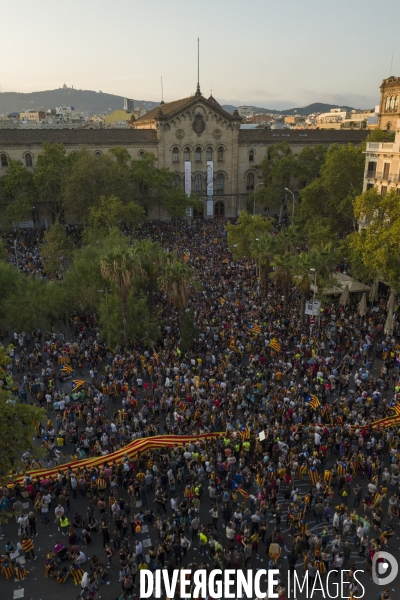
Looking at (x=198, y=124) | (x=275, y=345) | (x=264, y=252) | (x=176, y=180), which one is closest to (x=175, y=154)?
(x=176, y=180)

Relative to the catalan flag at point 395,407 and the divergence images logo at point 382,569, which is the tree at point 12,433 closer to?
the divergence images logo at point 382,569

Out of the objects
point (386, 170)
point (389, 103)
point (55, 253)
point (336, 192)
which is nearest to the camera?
point (386, 170)

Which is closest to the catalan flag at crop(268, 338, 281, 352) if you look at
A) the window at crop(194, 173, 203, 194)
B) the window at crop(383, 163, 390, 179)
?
the window at crop(383, 163, 390, 179)

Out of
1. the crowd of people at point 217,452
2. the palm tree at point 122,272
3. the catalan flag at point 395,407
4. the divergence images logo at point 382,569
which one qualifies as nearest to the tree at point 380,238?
the crowd of people at point 217,452

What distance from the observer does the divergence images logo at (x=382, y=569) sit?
15008 mm

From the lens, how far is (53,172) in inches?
2215

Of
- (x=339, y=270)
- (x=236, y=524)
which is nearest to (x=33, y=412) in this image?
(x=236, y=524)

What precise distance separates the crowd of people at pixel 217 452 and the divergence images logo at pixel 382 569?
0.29 m

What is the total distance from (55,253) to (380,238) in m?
27.1

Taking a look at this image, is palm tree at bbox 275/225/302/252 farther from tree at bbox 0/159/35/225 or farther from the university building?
the university building

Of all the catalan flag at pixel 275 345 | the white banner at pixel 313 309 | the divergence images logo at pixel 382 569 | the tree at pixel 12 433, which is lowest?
the divergence images logo at pixel 382 569

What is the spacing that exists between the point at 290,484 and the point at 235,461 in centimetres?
227

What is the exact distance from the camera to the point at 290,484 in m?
18.5

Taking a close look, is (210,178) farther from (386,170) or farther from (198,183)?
(386,170)
